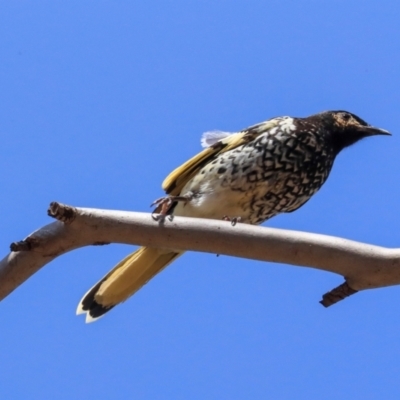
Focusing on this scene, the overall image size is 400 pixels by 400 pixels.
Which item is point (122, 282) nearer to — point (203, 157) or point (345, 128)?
point (203, 157)

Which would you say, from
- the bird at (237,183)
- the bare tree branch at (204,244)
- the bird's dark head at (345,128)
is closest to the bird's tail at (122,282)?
the bird at (237,183)

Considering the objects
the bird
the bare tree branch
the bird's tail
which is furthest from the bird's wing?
the bare tree branch

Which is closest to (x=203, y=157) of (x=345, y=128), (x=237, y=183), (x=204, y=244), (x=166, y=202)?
(x=237, y=183)

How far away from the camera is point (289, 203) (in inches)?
188

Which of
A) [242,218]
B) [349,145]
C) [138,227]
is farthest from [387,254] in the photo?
[349,145]

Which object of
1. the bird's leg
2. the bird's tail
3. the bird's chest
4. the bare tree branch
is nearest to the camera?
the bare tree branch

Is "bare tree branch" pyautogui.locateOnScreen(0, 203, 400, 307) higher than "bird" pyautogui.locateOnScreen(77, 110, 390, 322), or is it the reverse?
"bird" pyautogui.locateOnScreen(77, 110, 390, 322)

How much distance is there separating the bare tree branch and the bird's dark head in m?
2.24

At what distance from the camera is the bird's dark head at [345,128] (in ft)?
17.3

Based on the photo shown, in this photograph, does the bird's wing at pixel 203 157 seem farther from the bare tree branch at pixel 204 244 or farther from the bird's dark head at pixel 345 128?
the bare tree branch at pixel 204 244

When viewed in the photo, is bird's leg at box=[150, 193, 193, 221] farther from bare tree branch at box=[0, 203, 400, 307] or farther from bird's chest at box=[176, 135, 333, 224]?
bare tree branch at box=[0, 203, 400, 307]

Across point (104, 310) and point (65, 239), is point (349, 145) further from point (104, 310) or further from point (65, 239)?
point (65, 239)

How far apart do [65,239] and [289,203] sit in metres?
1.93

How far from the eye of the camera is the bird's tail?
172 inches
